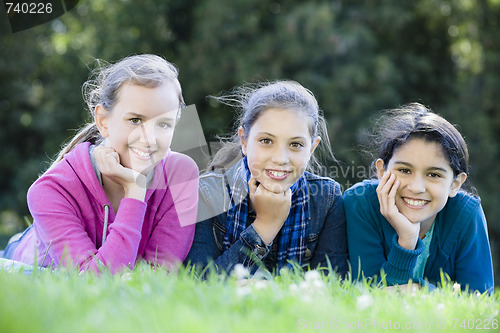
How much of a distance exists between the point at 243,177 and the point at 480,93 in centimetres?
951

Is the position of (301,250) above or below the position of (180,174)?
below

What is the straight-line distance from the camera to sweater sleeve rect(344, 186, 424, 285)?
3371mm

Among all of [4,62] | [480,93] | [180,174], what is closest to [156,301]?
[180,174]

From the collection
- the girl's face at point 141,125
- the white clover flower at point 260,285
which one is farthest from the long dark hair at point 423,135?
the white clover flower at point 260,285

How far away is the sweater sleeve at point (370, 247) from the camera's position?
3.37 meters

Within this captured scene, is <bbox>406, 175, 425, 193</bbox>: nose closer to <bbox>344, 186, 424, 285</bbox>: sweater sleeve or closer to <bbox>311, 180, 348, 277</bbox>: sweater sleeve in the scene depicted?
<bbox>344, 186, 424, 285</bbox>: sweater sleeve

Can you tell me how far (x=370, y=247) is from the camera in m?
3.53

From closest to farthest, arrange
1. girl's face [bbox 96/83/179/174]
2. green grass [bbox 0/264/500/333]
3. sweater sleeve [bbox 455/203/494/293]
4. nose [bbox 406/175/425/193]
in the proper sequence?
1. green grass [bbox 0/264/500/333]
2. girl's face [bbox 96/83/179/174]
3. nose [bbox 406/175/425/193]
4. sweater sleeve [bbox 455/203/494/293]

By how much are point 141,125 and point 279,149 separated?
2.80 feet

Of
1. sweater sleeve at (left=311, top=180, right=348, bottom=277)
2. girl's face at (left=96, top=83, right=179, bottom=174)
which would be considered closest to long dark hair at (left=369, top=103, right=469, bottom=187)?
sweater sleeve at (left=311, top=180, right=348, bottom=277)

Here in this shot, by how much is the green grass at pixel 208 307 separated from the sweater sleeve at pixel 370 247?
0.76 meters

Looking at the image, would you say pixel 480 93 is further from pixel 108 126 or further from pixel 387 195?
pixel 108 126

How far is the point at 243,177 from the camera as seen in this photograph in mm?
3635

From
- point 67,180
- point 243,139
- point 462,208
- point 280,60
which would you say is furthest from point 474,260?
point 280,60
